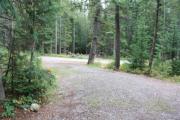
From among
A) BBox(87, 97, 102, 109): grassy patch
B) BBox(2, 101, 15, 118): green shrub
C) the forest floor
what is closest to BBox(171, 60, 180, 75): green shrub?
the forest floor

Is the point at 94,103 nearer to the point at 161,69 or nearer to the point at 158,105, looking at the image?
the point at 158,105

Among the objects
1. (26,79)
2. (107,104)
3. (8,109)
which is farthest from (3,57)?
(107,104)

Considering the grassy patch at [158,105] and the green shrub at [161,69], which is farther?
the green shrub at [161,69]

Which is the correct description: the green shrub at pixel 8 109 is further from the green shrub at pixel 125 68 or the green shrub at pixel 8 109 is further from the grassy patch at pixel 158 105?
the green shrub at pixel 125 68

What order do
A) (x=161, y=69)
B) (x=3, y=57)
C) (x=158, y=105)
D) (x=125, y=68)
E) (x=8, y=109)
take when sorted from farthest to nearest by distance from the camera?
(x=125, y=68)
(x=161, y=69)
(x=158, y=105)
(x=3, y=57)
(x=8, y=109)

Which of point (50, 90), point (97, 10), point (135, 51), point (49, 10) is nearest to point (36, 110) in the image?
point (50, 90)

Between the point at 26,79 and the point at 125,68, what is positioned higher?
the point at 26,79

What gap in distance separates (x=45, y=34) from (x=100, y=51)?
140 feet

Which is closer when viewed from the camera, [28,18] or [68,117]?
[68,117]

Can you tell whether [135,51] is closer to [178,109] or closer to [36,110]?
[178,109]

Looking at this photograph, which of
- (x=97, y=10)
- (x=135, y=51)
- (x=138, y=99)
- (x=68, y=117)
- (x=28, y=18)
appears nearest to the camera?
(x=68, y=117)

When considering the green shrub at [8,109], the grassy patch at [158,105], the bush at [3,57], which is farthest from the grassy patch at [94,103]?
the bush at [3,57]

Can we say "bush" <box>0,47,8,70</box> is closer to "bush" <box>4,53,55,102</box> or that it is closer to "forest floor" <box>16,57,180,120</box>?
"bush" <box>4,53,55,102</box>

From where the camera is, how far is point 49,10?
897cm
